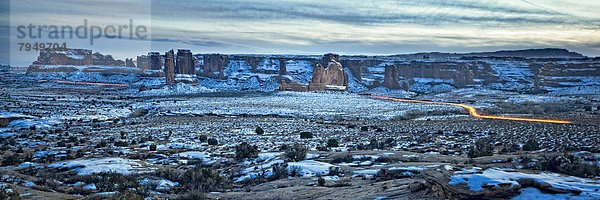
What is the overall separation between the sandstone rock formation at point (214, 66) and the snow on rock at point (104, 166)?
13105 cm

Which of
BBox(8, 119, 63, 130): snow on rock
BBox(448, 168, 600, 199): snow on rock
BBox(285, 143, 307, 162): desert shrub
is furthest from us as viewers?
BBox(8, 119, 63, 130): snow on rock

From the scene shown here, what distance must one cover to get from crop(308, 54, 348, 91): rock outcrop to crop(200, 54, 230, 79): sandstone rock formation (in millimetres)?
44561

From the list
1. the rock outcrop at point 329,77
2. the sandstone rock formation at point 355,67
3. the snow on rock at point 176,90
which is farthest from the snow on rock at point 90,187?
the sandstone rock formation at point 355,67

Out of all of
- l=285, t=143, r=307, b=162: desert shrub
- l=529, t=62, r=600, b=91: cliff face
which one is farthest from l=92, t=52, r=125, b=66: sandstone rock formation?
l=285, t=143, r=307, b=162: desert shrub

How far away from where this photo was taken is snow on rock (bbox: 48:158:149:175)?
12945mm

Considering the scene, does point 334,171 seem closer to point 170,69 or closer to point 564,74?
point 170,69

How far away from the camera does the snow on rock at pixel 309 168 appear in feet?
41.0

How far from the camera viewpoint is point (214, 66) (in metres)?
148

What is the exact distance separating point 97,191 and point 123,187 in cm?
79

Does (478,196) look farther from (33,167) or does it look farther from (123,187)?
(33,167)

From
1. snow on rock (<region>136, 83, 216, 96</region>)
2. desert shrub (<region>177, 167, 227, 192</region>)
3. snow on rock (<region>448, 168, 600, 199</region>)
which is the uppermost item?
snow on rock (<region>448, 168, 600, 199</region>)

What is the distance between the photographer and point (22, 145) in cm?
2000

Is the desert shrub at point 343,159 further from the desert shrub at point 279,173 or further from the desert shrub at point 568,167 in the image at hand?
the desert shrub at point 568,167

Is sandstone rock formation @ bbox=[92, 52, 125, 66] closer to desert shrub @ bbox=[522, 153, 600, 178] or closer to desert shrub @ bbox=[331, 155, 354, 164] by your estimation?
desert shrub @ bbox=[331, 155, 354, 164]
